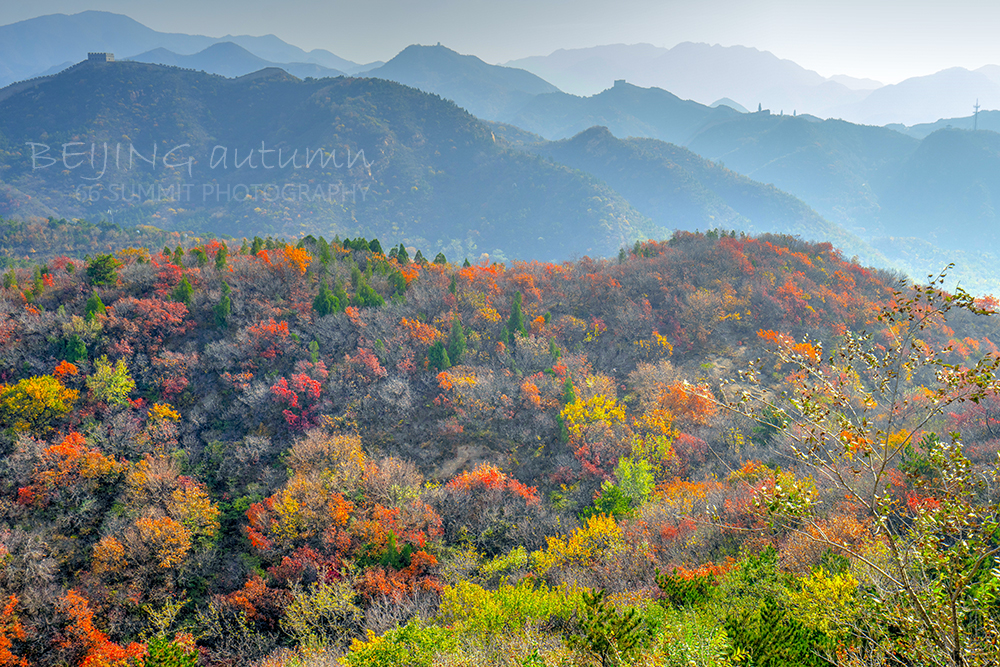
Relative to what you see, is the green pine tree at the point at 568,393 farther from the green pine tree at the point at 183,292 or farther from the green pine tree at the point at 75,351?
the green pine tree at the point at 75,351

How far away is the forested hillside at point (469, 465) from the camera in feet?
39.9

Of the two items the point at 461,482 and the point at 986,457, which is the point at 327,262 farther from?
the point at 986,457

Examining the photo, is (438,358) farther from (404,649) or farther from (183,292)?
(404,649)

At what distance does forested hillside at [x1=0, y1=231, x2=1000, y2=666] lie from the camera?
1217cm

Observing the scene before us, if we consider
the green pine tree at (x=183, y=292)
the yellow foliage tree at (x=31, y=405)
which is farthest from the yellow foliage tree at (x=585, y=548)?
the green pine tree at (x=183, y=292)

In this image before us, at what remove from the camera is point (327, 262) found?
60.0 metres

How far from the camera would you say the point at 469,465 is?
4234 centimetres

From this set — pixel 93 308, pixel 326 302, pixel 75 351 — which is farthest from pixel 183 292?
pixel 326 302

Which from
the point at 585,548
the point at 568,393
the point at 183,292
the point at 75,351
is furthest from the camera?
the point at 183,292

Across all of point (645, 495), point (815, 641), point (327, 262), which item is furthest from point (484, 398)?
point (815, 641)

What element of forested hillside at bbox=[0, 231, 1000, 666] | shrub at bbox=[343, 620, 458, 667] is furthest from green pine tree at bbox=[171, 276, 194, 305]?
shrub at bbox=[343, 620, 458, 667]

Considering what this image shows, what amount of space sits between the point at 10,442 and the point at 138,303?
17.2 m

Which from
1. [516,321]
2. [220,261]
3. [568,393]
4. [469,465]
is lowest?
[469,465]

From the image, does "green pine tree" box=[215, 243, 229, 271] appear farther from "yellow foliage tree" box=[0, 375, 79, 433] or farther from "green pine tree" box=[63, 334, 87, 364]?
"yellow foliage tree" box=[0, 375, 79, 433]
